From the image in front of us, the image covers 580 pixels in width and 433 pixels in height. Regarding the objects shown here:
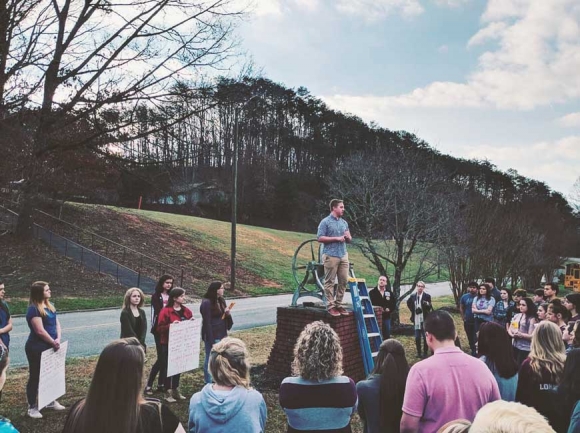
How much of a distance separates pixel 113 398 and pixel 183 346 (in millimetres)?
5006

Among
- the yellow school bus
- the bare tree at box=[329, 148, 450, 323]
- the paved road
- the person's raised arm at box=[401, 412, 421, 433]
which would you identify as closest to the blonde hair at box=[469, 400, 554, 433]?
the person's raised arm at box=[401, 412, 421, 433]

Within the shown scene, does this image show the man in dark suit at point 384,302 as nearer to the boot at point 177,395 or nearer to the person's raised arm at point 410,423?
the boot at point 177,395

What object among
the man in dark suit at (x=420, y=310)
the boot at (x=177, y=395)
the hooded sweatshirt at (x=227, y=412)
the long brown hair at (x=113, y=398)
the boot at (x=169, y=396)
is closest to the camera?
the long brown hair at (x=113, y=398)

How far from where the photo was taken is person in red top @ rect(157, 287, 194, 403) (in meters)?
7.27

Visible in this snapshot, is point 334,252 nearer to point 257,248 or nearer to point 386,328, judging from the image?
point 386,328

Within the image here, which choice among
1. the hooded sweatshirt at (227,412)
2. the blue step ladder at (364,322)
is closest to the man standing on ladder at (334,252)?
the blue step ladder at (364,322)

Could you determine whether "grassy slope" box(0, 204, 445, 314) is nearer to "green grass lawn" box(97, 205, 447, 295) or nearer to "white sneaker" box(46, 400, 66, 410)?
"green grass lawn" box(97, 205, 447, 295)

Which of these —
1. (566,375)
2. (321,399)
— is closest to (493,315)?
(566,375)

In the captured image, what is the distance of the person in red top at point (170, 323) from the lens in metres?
7.27

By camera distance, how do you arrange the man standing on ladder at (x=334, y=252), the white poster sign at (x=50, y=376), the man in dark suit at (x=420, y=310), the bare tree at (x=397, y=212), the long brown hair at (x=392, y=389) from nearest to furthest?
the long brown hair at (x=392, y=389) → the white poster sign at (x=50, y=376) → the man standing on ladder at (x=334, y=252) → the man in dark suit at (x=420, y=310) → the bare tree at (x=397, y=212)

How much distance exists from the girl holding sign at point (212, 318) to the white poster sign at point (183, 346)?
136 millimetres

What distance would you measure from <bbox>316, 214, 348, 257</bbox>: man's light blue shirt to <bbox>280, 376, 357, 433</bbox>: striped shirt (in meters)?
4.48

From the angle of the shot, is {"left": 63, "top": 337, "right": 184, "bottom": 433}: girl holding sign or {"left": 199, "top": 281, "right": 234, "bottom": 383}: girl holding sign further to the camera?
{"left": 199, "top": 281, "right": 234, "bottom": 383}: girl holding sign

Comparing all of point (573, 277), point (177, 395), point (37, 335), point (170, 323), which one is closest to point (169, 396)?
point (177, 395)
